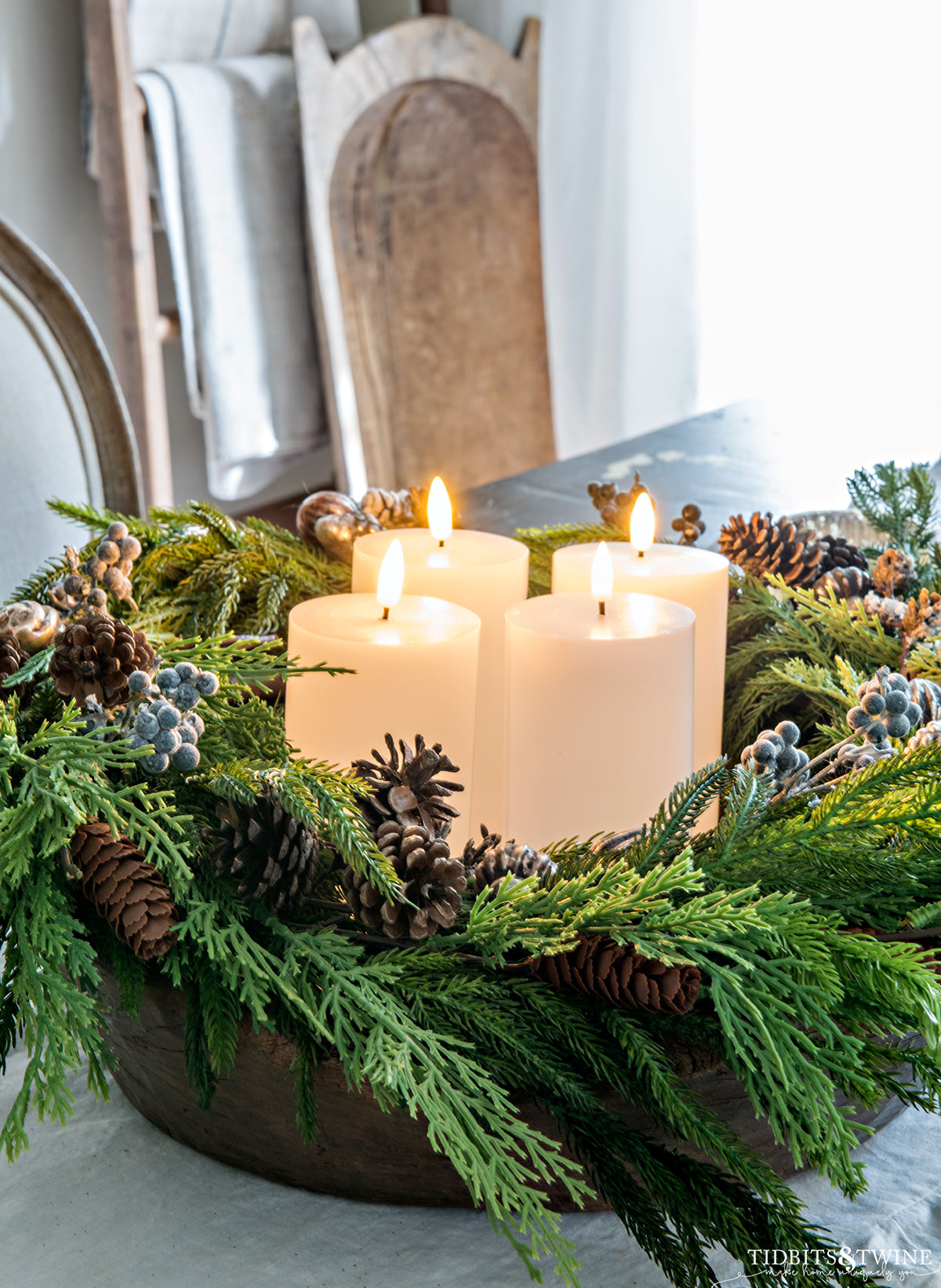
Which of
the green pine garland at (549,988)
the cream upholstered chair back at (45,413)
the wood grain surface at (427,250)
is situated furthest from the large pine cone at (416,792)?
the wood grain surface at (427,250)

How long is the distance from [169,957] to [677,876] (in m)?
0.14

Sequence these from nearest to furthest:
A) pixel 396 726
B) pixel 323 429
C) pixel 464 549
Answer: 1. pixel 396 726
2. pixel 464 549
3. pixel 323 429

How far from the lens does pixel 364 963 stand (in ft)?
1.07

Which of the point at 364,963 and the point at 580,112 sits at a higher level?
the point at 580,112

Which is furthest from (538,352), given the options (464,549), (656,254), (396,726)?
(396,726)

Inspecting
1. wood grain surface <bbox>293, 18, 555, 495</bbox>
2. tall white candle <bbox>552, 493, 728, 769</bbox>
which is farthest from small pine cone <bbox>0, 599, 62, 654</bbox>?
wood grain surface <bbox>293, 18, 555, 495</bbox>

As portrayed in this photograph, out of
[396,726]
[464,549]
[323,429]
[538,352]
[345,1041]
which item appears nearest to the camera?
[345,1041]

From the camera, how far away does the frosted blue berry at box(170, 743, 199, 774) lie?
35 cm

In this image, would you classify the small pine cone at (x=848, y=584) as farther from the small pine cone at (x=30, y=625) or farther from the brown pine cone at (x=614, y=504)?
the small pine cone at (x=30, y=625)

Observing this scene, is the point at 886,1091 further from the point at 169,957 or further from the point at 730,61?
the point at 730,61

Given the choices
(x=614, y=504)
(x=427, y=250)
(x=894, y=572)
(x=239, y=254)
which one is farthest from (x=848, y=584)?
(x=427, y=250)

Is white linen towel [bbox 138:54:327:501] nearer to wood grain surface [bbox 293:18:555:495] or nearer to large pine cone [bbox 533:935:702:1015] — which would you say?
wood grain surface [bbox 293:18:555:495]

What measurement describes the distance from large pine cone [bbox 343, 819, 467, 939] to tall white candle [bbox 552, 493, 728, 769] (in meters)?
0.21

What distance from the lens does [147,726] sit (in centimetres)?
34
